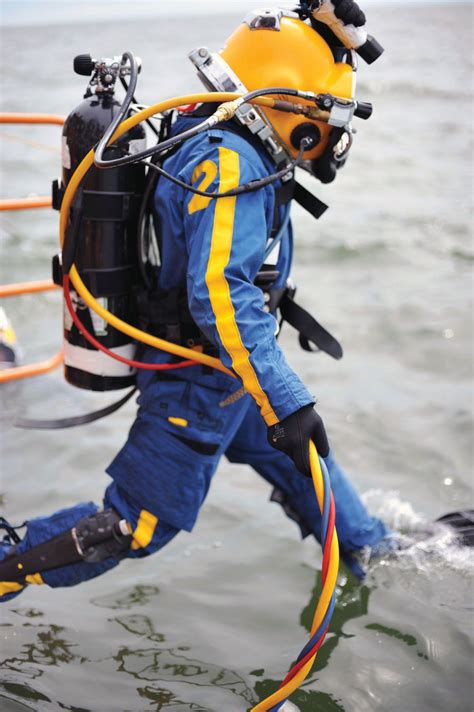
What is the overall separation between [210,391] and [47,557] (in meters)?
0.81

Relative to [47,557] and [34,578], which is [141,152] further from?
[34,578]

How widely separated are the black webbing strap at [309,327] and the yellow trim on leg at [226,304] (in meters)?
0.78

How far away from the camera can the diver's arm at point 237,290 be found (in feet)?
8.46

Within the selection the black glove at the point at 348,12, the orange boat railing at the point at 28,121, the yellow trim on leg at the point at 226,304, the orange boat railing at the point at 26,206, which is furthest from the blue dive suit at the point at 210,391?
the orange boat railing at the point at 28,121

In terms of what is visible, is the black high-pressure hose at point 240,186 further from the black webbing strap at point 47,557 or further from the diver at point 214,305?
the black webbing strap at point 47,557

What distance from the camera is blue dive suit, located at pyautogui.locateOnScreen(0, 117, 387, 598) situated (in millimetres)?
2594

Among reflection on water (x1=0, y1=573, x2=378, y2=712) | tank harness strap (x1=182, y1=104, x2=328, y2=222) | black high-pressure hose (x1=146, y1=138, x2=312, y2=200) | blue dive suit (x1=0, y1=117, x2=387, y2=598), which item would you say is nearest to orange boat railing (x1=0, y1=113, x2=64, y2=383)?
tank harness strap (x1=182, y1=104, x2=328, y2=222)

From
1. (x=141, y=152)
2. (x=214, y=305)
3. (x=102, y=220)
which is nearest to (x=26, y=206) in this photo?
(x=102, y=220)

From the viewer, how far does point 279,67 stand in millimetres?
2906

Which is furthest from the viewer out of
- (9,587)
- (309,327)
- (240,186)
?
(309,327)

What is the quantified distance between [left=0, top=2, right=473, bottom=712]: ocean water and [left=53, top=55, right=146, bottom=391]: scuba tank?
110cm

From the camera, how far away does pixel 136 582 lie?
3.95m

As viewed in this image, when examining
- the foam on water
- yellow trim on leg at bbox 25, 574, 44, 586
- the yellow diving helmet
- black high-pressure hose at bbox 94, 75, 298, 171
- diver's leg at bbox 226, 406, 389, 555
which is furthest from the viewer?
the foam on water

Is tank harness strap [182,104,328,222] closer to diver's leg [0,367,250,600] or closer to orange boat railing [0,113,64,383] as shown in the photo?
diver's leg [0,367,250,600]
